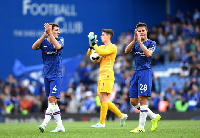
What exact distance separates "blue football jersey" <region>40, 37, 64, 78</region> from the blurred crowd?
32.9 ft

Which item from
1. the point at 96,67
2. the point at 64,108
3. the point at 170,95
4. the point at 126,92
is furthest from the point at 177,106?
the point at 96,67

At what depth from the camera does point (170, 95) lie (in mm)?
21156

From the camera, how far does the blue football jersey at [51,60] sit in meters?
10.5

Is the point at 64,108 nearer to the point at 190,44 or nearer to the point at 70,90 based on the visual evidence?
the point at 70,90

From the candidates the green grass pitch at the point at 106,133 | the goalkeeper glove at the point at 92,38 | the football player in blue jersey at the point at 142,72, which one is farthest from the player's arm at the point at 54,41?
the green grass pitch at the point at 106,133

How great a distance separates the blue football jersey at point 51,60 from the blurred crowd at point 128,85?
1003 centimetres

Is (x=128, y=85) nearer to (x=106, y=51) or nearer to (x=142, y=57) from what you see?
(x=106, y=51)

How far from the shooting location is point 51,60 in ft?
34.8

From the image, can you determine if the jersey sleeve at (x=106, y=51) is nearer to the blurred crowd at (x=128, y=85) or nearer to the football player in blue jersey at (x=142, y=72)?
the football player in blue jersey at (x=142, y=72)

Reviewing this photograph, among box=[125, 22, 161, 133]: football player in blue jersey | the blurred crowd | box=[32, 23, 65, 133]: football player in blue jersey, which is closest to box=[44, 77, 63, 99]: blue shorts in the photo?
box=[32, 23, 65, 133]: football player in blue jersey

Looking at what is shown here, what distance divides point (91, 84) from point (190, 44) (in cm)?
527

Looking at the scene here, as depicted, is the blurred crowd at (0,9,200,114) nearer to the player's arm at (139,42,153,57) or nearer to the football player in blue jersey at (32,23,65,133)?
the football player in blue jersey at (32,23,65,133)

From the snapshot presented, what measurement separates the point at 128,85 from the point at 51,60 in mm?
12579

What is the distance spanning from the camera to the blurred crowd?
2073 cm
